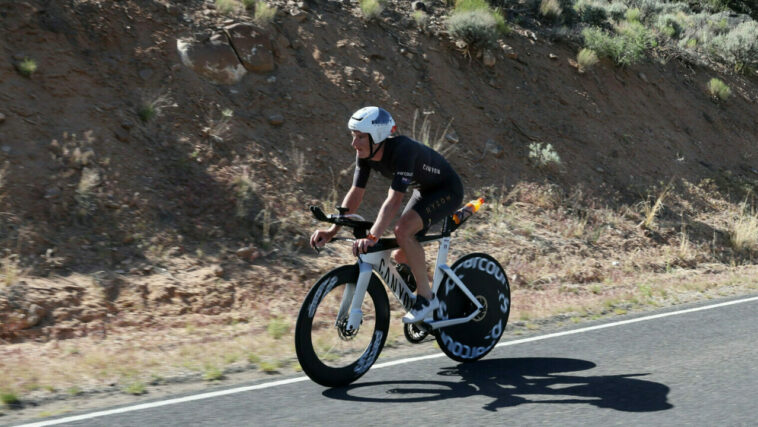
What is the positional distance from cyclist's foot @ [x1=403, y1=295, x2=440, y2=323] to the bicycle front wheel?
199mm

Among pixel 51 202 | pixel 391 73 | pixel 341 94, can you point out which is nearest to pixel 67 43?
pixel 51 202

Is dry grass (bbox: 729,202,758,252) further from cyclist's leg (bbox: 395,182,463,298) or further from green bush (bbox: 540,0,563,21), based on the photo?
cyclist's leg (bbox: 395,182,463,298)

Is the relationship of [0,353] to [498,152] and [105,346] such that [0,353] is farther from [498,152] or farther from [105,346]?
[498,152]

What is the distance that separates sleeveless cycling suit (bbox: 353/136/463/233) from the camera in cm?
583

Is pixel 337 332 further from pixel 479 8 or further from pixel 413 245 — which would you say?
pixel 479 8

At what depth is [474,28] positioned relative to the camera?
663 inches

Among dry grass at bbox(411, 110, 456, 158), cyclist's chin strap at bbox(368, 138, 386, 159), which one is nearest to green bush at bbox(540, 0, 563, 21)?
dry grass at bbox(411, 110, 456, 158)

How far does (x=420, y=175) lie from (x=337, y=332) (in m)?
1.48

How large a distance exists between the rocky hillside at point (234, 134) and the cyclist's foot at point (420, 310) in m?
3.77

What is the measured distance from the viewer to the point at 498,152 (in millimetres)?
15258

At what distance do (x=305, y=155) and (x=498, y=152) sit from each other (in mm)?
4476

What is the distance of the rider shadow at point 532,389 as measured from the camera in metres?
5.34

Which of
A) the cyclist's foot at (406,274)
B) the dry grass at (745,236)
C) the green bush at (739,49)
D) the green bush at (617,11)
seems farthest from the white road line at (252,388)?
the green bush at (739,49)

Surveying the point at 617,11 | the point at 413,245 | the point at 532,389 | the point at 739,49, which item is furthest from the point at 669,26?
the point at 532,389
